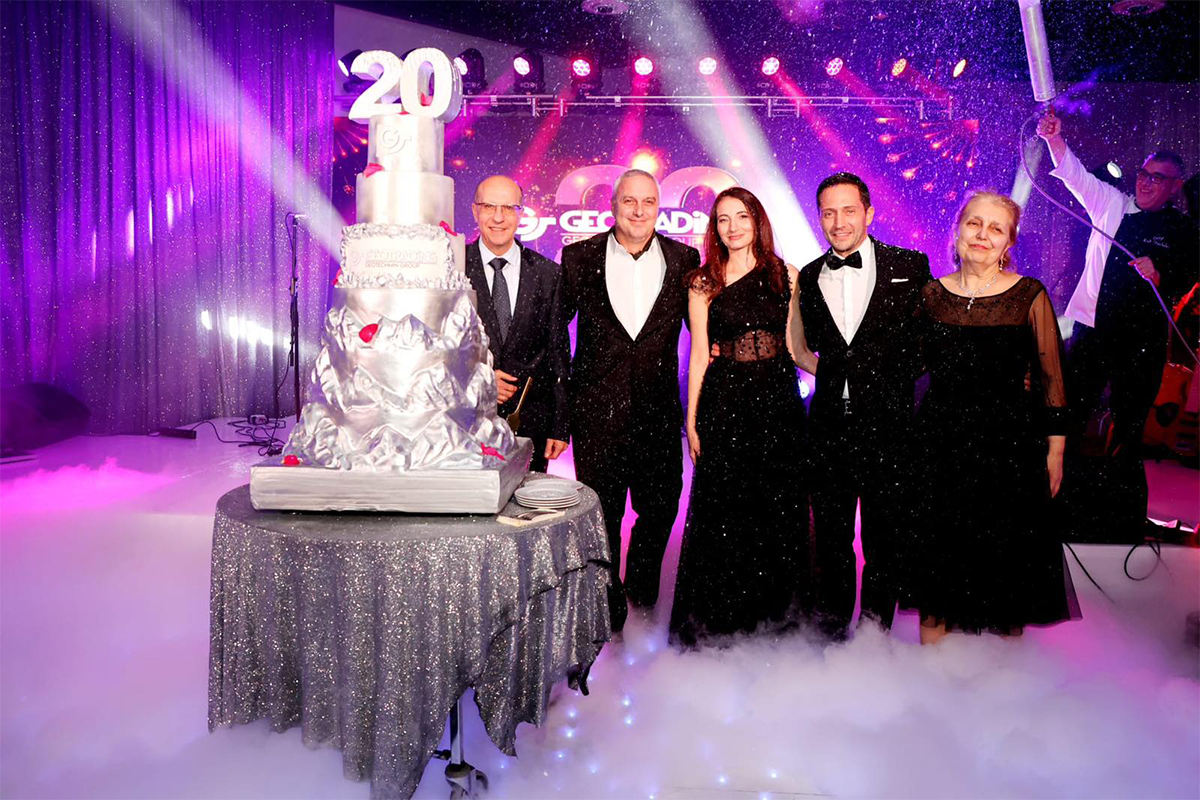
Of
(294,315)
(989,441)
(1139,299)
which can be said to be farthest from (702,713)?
(294,315)

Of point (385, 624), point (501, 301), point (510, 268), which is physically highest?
point (510, 268)

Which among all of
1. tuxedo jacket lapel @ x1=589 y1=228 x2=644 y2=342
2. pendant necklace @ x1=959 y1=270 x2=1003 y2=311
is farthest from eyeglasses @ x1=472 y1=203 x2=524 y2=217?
pendant necklace @ x1=959 y1=270 x2=1003 y2=311

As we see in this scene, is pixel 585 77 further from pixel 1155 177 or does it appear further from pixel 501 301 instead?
pixel 501 301

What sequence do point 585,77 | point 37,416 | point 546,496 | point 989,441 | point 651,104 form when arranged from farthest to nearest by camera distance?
point 651,104 < point 585,77 < point 37,416 < point 989,441 < point 546,496

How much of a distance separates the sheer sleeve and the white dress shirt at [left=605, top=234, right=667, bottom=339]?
51.2 inches

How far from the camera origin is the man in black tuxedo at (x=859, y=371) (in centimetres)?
299

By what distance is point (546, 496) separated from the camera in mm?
2189

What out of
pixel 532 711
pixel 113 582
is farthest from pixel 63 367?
pixel 532 711

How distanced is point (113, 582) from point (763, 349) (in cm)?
294

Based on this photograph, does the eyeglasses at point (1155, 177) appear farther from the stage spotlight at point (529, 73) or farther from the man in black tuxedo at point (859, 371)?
the stage spotlight at point (529, 73)

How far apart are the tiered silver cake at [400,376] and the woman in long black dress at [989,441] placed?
161 centimetres

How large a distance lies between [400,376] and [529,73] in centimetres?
654

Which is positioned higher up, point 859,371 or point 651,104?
point 651,104

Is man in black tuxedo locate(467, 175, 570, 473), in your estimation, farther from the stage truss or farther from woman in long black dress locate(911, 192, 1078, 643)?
the stage truss
